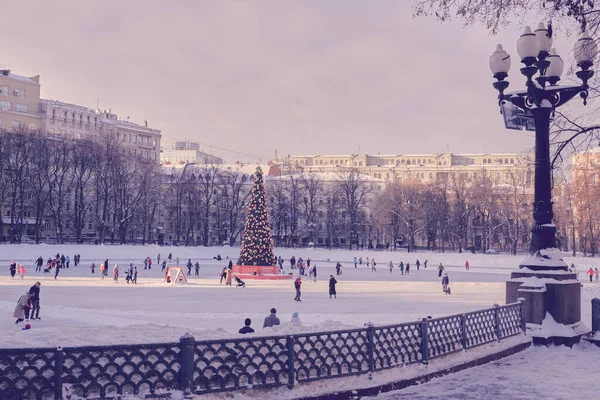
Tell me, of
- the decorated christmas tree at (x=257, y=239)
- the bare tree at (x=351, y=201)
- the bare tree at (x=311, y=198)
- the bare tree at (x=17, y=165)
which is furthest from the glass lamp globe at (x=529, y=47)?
the bare tree at (x=351, y=201)

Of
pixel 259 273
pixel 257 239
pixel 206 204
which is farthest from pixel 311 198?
pixel 259 273

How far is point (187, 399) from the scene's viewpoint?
684 centimetres

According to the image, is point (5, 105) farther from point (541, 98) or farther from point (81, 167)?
point (541, 98)

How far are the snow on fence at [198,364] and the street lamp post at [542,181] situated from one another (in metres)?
3.66

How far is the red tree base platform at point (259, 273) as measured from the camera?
44.9 meters

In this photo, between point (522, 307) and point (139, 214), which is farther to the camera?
point (139, 214)

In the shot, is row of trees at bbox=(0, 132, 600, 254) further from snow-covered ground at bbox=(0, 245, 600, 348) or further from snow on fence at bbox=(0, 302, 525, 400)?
snow on fence at bbox=(0, 302, 525, 400)

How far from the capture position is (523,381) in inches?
366

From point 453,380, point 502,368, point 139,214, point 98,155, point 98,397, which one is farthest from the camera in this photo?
point 139,214

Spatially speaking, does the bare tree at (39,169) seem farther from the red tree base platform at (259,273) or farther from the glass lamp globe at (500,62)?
the glass lamp globe at (500,62)

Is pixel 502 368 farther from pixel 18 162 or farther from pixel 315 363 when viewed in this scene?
pixel 18 162

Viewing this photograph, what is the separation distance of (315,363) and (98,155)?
70.8 m

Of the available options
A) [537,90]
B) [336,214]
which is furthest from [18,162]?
[537,90]

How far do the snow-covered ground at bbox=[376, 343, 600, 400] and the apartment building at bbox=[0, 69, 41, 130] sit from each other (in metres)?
86.4
